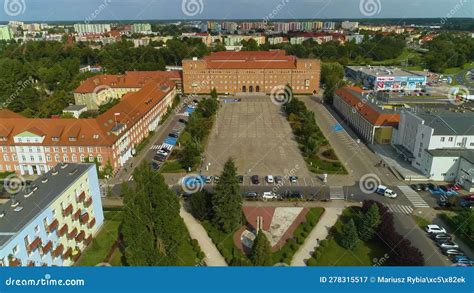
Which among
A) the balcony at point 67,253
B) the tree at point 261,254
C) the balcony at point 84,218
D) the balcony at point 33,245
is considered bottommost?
the balcony at point 67,253

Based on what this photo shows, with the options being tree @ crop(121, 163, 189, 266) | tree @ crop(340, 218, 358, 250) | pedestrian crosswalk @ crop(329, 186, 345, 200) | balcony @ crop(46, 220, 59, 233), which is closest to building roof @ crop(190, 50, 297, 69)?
pedestrian crosswalk @ crop(329, 186, 345, 200)

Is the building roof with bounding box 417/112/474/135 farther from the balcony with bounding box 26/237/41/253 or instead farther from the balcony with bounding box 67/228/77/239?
the balcony with bounding box 26/237/41/253

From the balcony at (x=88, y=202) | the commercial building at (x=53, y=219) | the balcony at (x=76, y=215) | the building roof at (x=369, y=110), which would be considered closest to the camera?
the commercial building at (x=53, y=219)

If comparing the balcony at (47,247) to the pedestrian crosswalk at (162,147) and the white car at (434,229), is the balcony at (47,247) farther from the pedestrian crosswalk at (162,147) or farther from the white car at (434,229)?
the white car at (434,229)

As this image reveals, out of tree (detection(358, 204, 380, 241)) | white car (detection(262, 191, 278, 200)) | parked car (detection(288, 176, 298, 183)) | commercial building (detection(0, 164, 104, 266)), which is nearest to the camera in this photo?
commercial building (detection(0, 164, 104, 266))

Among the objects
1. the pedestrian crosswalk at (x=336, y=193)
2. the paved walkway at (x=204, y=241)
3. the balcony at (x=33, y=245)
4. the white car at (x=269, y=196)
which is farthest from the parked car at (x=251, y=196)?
the balcony at (x=33, y=245)

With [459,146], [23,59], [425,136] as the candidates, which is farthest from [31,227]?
[23,59]
